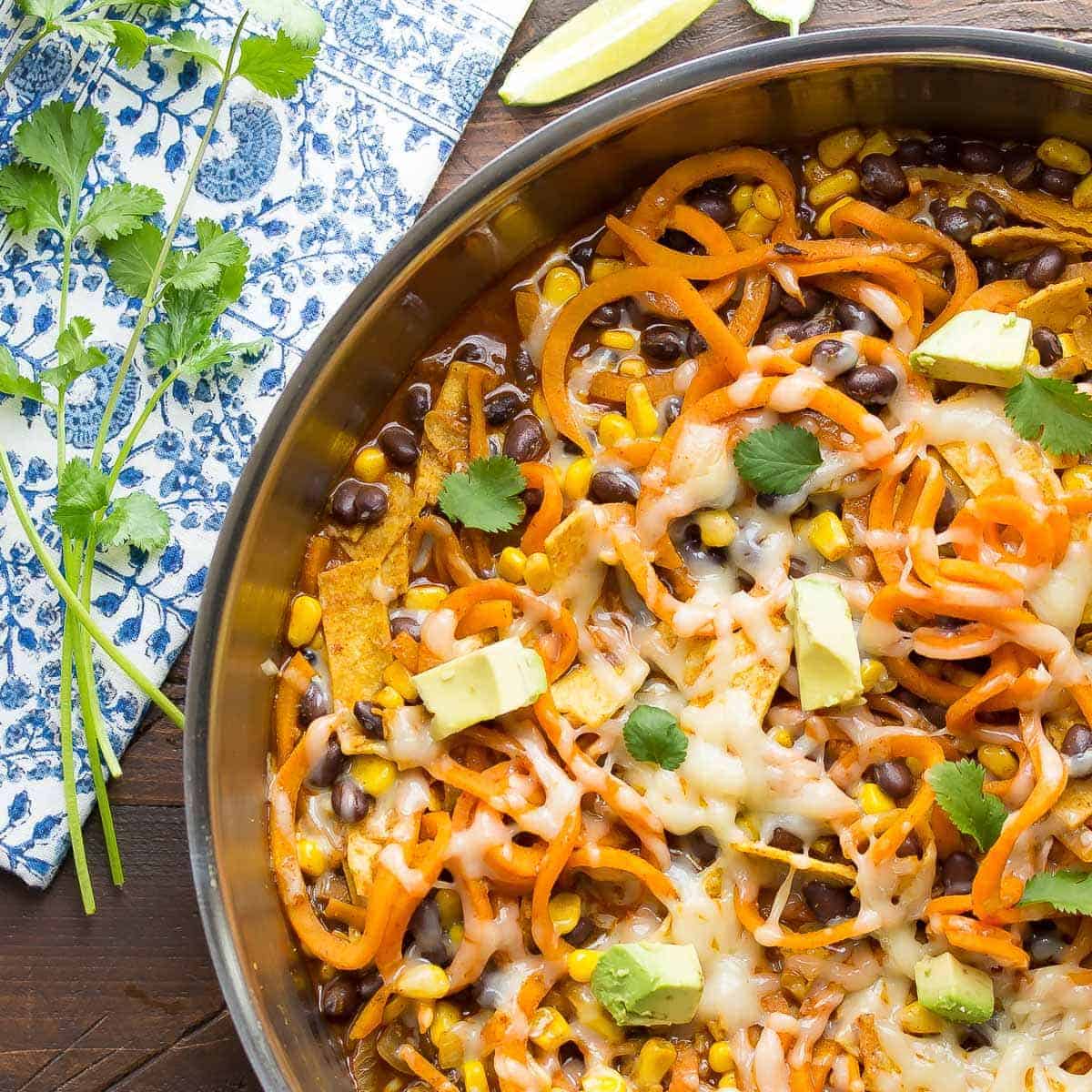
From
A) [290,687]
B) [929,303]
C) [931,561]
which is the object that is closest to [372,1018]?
[290,687]

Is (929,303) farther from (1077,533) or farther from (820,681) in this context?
(820,681)

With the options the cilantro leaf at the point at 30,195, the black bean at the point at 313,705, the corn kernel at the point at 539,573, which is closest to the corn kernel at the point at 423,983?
the black bean at the point at 313,705

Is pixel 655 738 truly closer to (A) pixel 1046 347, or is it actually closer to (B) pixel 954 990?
(B) pixel 954 990

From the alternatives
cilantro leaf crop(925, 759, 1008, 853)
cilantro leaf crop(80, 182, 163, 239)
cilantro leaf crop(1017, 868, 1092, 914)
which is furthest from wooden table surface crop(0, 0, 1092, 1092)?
cilantro leaf crop(1017, 868, 1092, 914)

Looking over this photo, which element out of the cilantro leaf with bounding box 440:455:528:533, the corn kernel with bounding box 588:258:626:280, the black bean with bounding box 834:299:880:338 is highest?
the corn kernel with bounding box 588:258:626:280

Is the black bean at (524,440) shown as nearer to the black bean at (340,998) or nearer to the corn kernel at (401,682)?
the corn kernel at (401,682)

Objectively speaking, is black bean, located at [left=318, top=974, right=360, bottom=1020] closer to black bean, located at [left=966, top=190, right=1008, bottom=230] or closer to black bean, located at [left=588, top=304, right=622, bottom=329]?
black bean, located at [left=588, top=304, right=622, bottom=329]
